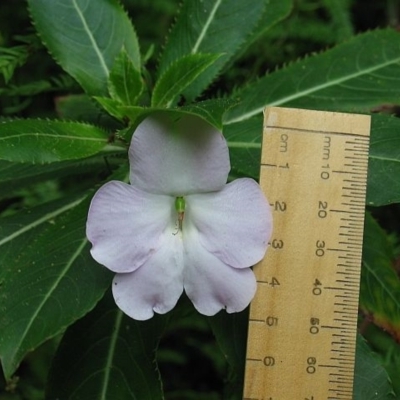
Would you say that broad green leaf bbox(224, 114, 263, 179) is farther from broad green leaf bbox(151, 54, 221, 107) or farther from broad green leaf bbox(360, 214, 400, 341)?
broad green leaf bbox(360, 214, 400, 341)

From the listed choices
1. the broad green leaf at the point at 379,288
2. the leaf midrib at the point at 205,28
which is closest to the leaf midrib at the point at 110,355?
the broad green leaf at the point at 379,288

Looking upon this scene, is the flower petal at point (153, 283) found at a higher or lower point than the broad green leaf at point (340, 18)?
lower

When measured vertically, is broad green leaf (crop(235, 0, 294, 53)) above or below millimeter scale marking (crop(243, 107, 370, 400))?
above

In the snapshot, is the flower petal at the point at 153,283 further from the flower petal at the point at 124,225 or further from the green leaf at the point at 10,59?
the green leaf at the point at 10,59

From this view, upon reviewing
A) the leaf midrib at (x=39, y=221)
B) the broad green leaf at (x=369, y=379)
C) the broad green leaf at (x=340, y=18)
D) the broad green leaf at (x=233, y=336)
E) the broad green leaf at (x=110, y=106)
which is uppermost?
the broad green leaf at (x=340, y=18)

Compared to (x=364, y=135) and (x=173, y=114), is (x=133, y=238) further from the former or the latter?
(x=364, y=135)

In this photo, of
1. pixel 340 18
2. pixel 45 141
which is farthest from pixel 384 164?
pixel 340 18

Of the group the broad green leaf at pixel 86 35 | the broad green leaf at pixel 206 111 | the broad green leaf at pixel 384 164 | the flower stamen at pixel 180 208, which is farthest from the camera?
the broad green leaf at pixel 86 35

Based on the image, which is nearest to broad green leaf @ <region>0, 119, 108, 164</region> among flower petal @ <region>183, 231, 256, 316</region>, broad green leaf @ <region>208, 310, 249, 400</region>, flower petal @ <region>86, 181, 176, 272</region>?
flower petal @ <region>86, 181, 176, 272</region>
